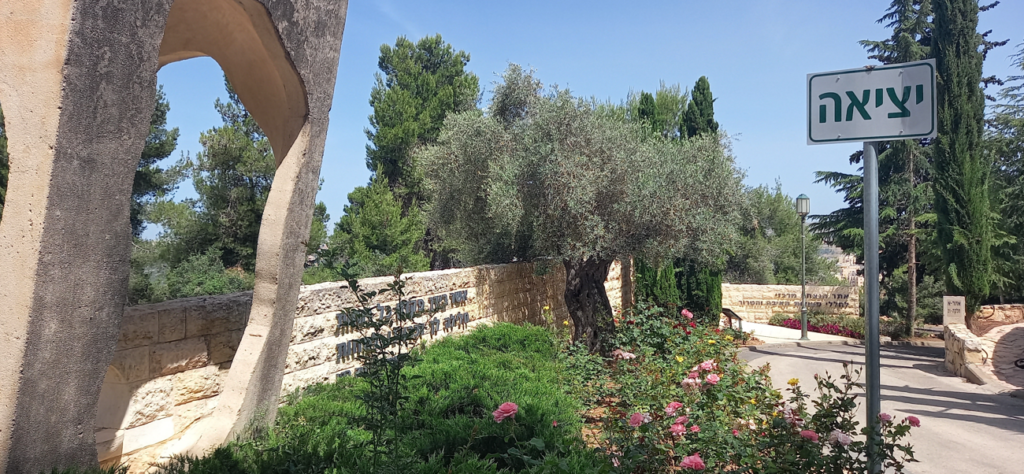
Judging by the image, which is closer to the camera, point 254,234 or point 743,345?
point 743,345

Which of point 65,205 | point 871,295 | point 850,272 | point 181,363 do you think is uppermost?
point 65,205

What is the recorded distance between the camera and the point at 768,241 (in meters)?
32.0

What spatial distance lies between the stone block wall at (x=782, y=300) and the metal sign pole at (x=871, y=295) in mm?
22357

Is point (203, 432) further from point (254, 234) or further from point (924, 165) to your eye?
point (924, 165)

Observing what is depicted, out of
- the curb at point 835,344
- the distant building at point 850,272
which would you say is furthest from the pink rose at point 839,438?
the distant building at point 850,272

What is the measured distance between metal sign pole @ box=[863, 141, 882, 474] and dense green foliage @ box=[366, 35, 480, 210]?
923 inches

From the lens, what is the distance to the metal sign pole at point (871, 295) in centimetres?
271

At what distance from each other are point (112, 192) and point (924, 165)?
27.3 meters

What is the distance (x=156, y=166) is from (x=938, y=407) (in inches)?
842

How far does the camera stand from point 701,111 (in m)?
21.8

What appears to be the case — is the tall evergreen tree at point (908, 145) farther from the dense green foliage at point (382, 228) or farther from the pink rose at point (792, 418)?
the pink rose at point (792, 418)

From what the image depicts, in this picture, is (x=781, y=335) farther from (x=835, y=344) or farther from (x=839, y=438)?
(x=839, y=438)

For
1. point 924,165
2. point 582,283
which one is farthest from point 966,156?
point 582,283

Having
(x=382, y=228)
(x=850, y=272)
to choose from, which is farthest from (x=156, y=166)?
(x=850, y=272)
